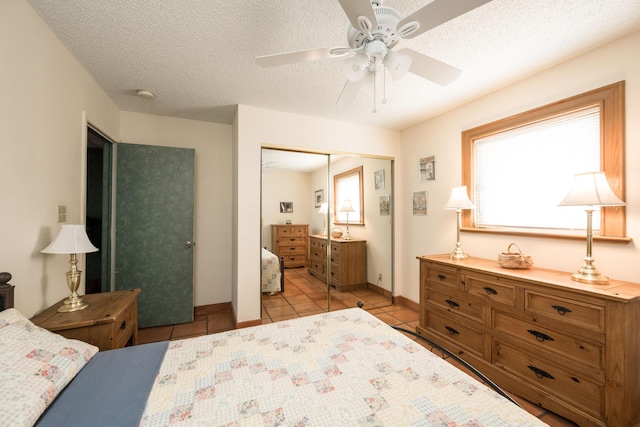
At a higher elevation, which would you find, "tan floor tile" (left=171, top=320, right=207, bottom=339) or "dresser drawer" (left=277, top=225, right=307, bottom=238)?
"dresser drawer" (left=277, top=225, right=307, bottom=238)

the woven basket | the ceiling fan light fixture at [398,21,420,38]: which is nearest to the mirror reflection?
the woven basket

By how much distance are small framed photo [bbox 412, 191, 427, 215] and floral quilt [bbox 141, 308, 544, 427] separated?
7.62 feet

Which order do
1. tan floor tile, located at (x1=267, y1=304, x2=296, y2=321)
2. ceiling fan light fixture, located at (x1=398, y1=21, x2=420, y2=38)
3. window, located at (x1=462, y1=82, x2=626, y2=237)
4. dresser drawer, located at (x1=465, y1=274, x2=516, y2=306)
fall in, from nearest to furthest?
ceiling fan light fixture, located at (x1=398, y1=21, x2=420, y2=38), window, located at (x1=462, y1=82, x2=626, y2=237), dresser drawer, located at (x1=465, y1=274, x2=516, y2=306), tan floor tile, located at (x1=267, y1=304, x2=296, y2=321)

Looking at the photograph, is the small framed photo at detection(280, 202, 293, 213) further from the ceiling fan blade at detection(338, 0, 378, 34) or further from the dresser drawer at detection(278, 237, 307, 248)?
the ceiling fan blade at detection(338, 0, 378, 34)

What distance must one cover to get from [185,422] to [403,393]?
81cm

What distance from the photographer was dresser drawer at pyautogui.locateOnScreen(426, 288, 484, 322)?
7.29 feet

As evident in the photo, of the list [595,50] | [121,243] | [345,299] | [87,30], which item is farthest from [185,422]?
[595,50]

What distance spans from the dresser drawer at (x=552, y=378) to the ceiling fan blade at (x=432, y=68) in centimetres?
202

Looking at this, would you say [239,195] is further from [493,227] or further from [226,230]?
[493,227]

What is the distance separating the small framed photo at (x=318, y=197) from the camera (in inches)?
143

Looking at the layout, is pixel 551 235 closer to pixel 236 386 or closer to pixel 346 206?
pixel 346 206

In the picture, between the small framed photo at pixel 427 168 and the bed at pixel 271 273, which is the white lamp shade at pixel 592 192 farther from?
the bed at pixel 271 273

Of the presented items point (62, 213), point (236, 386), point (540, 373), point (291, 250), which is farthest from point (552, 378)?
point (62, 213)

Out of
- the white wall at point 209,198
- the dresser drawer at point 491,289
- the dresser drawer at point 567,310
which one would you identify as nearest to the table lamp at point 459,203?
the dresser drawer at point 491,289
